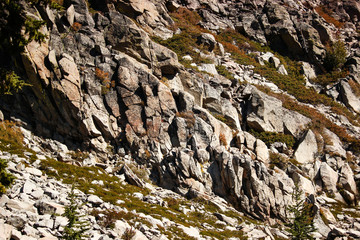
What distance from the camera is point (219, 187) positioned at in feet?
79.4

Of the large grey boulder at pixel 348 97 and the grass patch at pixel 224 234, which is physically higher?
the large grey boulder at pixel 348 97

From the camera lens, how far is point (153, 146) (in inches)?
984

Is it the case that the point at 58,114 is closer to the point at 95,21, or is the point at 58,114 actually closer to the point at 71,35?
the point at 71,35

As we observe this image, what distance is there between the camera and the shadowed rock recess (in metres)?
15.1

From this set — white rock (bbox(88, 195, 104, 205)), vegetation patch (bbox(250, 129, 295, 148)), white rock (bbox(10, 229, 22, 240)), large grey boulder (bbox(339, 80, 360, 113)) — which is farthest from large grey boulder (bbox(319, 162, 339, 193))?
Result: white rock (bbox(10, 229, 22, 240))

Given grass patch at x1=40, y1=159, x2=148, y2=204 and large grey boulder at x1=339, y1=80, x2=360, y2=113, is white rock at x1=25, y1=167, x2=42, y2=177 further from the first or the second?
large grey boulder at x1=339, y1=80, x2=360, y2=113

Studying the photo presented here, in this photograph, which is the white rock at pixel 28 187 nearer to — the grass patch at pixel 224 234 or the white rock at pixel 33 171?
the white rock at pixel 33 171

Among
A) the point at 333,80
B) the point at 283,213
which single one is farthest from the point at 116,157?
the point at 333,80

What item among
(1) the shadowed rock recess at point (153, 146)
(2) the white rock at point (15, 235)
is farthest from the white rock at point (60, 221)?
(2) the white rock at point (15, 235)

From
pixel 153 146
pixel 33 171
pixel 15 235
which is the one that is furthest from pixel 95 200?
pixel 153 146

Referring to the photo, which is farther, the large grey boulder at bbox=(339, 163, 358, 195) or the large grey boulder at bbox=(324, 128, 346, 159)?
the large grey boulder at bbox=(324, 128, 346, 159)

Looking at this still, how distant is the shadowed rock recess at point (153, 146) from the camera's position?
49.6 ft

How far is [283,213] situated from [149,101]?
17188mm

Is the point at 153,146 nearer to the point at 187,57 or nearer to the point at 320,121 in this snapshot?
the point at 187,57
